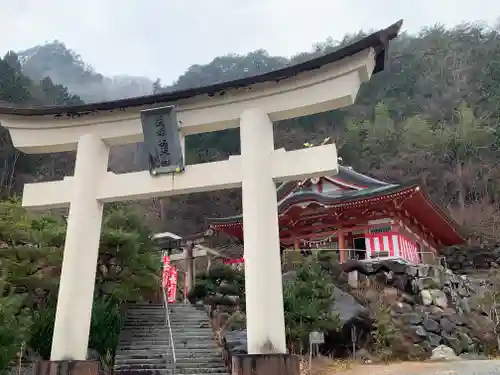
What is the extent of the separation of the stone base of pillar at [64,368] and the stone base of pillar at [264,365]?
2.07 metres

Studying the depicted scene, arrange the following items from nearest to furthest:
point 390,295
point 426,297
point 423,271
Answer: point 390,295, point 426,297, point 423,271

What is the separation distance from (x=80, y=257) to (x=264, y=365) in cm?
298

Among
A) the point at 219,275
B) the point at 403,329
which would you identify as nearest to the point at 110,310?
the point at 219,275

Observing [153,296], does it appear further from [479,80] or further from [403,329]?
[479,80]

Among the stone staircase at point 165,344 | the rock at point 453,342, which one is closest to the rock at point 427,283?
the rock at point 453,342

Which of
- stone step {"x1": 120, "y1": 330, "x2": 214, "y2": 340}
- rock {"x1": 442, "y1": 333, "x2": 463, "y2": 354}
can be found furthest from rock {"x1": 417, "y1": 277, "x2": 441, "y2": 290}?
stone step {"x1": 120, "y1": 330, "x2": 214, "y2": 340}

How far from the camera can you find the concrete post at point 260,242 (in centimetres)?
548

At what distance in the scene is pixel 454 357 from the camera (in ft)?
35.8

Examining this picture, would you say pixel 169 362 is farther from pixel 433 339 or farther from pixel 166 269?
pixel 433 339

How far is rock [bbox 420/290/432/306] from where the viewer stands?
1329 centimetres

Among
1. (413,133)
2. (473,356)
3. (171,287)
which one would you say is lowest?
(473,356)

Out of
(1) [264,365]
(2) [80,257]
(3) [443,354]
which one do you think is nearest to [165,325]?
(2) [80,257]

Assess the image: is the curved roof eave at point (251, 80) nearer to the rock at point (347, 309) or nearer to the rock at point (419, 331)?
the rock at point (347, 309)

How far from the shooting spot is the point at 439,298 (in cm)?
1362
